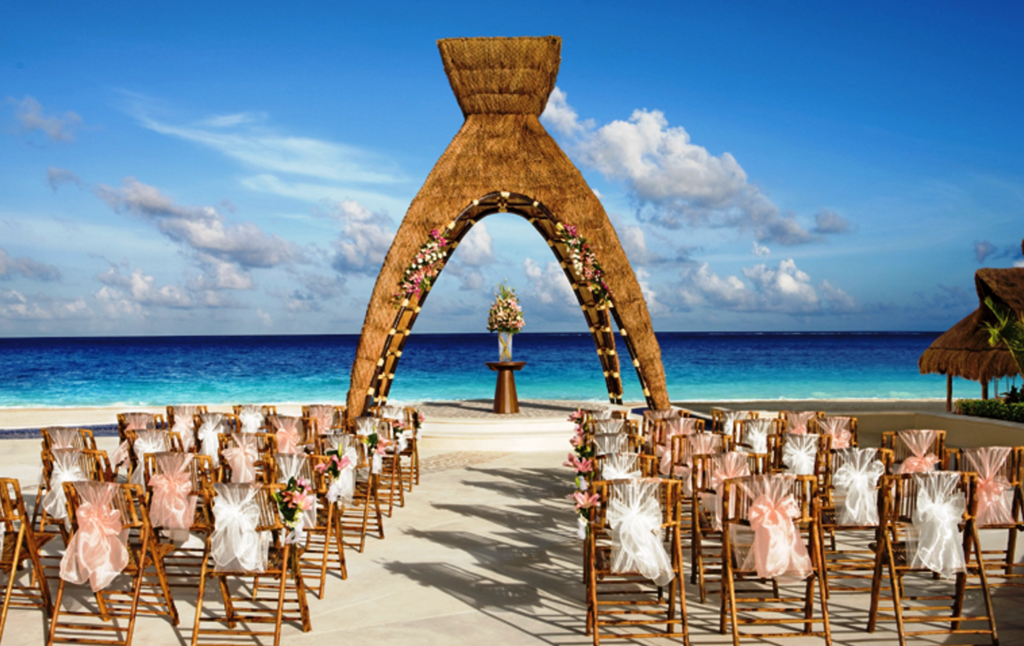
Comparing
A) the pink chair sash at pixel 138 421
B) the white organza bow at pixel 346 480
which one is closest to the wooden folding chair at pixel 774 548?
the white organza bow at pixel 346 480

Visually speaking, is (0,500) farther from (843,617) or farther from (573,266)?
(573,266)

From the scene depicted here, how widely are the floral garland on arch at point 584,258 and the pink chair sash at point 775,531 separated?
7.05 m

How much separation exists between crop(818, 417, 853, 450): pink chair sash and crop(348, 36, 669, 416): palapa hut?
11.7 ft

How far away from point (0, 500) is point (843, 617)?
14.9ft

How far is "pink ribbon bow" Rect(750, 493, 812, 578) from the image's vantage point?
371 centimetres

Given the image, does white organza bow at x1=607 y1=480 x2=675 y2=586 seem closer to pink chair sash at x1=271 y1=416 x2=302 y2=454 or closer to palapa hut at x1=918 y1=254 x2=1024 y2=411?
pink chair sash at x1=271 y1=416 x2=302 y2=454

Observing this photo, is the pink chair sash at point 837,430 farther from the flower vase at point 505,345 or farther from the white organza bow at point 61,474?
the white organza bow at point 61,474

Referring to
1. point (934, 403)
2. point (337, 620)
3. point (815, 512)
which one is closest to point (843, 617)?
point (815, 512)

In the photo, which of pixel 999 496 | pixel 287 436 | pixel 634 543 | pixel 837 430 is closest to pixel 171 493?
pixel 287 436

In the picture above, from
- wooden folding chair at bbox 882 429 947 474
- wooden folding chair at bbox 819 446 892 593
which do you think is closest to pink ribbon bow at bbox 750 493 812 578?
wooden folding chair at bbox 819 446 892 593

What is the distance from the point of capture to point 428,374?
40.3m

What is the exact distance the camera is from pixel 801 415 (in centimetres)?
775

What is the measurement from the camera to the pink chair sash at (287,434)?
6.96 meters

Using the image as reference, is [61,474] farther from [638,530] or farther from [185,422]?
[638,530]
